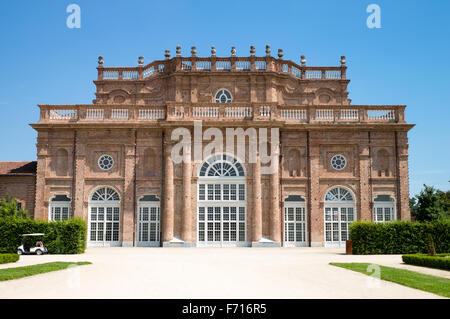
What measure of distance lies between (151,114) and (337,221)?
16011 millimetres

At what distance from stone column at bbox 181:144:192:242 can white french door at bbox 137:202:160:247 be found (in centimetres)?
233

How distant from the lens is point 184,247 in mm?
30875

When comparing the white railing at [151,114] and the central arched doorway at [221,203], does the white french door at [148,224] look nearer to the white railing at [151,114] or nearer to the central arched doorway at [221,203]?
the central arched doorway at [221,203]

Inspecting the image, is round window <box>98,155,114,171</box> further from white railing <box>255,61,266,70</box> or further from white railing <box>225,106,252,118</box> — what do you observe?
white railing <box>255,61,266,70</box>

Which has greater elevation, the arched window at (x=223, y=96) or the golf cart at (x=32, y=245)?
the arched window at (x=223, y=96)

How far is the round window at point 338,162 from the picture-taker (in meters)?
33.1

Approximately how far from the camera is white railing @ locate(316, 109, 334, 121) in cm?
3341

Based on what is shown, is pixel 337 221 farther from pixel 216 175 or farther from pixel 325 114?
pixel 216 175

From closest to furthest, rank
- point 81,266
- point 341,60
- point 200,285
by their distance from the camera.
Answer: point 200,285 → point 81,266 → point 341,60

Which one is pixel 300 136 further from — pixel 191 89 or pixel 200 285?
pixel 200 285

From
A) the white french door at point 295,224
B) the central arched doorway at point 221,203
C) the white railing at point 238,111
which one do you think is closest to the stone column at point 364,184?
the white french door at point 295,224
